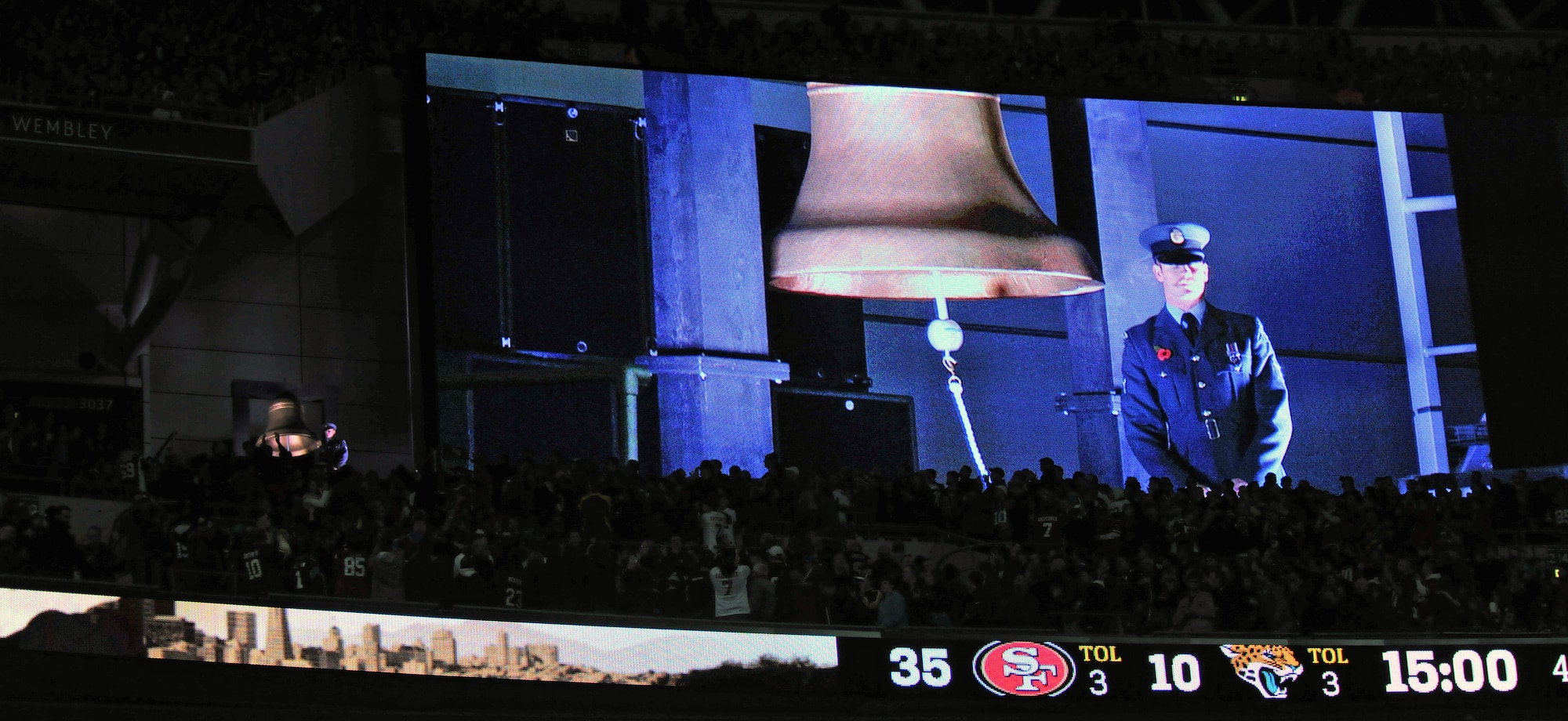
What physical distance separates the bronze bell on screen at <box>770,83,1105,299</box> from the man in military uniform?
1145 mm

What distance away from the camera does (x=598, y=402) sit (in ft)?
76.4

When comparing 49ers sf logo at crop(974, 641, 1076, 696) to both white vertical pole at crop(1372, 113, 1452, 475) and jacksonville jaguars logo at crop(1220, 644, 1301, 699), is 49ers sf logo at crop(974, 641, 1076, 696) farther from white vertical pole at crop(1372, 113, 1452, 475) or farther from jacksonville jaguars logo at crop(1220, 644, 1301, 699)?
white vertical pole at crop(1372, 113, 1452, 475)

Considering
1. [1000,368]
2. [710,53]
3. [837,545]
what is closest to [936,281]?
[1000,368]

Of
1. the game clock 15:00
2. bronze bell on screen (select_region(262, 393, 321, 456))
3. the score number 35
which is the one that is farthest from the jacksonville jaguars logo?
bronze bell on screen (select_region(262, 393, 321, 456))

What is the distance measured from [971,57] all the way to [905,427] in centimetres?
604

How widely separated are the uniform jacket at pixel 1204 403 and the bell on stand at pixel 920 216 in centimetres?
131

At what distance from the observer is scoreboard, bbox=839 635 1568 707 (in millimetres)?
18859

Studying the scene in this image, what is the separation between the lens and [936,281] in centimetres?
2542

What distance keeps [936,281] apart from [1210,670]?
7241mm

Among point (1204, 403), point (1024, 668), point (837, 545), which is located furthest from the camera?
point (1204, 403)

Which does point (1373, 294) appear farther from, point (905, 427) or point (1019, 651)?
point (1019, 651)

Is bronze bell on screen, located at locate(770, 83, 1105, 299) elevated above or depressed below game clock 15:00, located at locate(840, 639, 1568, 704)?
above

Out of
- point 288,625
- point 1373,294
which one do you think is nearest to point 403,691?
point 288,625

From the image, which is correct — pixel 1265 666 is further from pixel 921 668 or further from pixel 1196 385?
pixel 1196 385
